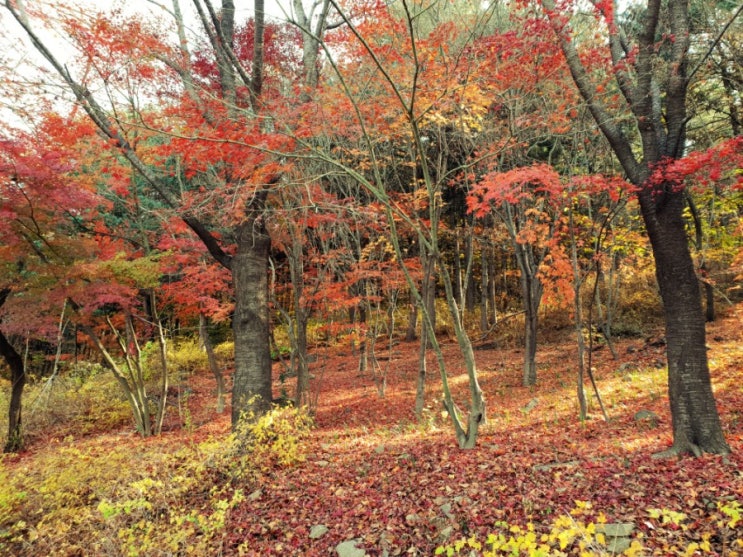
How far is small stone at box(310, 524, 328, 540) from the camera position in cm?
382

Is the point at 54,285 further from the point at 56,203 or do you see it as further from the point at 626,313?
the point at 626,313

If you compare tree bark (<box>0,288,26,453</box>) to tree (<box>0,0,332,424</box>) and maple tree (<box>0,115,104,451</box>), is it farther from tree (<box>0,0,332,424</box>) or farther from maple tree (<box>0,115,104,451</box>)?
tree (<box>0,0,332,424</box>)

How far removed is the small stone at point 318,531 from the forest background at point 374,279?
0.12 ft

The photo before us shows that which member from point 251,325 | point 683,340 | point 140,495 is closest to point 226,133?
point 251,325

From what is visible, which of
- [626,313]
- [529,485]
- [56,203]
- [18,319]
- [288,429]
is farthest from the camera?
[626,313]

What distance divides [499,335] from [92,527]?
1359cm

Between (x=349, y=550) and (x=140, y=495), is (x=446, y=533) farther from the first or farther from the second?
(x=140, y=495)

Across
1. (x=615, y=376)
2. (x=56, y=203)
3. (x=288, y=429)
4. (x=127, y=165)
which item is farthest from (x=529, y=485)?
(x=127, y=165)

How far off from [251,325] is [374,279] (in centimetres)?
517

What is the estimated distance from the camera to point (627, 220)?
438 inches

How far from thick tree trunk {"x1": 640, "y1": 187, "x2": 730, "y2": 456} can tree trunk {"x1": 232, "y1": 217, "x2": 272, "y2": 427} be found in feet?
17.4

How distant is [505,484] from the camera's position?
3963mm

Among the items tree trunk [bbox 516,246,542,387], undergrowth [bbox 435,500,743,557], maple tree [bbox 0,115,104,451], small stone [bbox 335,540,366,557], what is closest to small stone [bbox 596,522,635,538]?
undergrowth [bbox 435,500,743,557]

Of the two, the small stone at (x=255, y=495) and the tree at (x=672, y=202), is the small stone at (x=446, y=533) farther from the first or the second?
the tree at (x=672, y=202)
